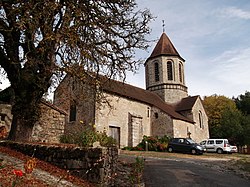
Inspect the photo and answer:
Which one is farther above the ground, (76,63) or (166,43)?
(166,43)

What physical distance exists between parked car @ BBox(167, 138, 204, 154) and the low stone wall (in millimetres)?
14543

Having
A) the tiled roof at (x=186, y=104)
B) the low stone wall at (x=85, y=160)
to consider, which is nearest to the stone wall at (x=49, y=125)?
the low stone wall at (x=85, y=160)

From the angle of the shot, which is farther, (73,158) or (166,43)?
(166,43)

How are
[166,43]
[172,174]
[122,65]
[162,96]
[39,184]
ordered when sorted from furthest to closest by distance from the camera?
[166,43]
[162,96]
[122,65]
[172,174]
[39,184]

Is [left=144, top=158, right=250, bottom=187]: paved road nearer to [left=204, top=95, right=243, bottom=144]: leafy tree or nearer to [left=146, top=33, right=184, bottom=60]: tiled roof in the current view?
[left=146, top=33, right=184, bottom=60]: tiled roof

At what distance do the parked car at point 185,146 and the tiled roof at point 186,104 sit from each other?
10315mm

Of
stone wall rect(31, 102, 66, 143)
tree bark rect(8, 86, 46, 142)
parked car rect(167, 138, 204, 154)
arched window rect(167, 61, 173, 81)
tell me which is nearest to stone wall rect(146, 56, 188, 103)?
arched window rect(167, 61, 173, 81)

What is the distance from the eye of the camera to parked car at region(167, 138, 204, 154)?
20.9m

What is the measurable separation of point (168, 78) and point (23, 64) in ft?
88.3

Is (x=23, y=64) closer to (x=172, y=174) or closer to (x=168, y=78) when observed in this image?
(x=172, y=174)

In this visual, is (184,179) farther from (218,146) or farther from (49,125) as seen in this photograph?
(218,146)

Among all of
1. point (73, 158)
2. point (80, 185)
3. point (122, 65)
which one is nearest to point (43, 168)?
point (73, 158)

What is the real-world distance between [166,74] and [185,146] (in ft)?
48.9

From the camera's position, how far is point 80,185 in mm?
6184
